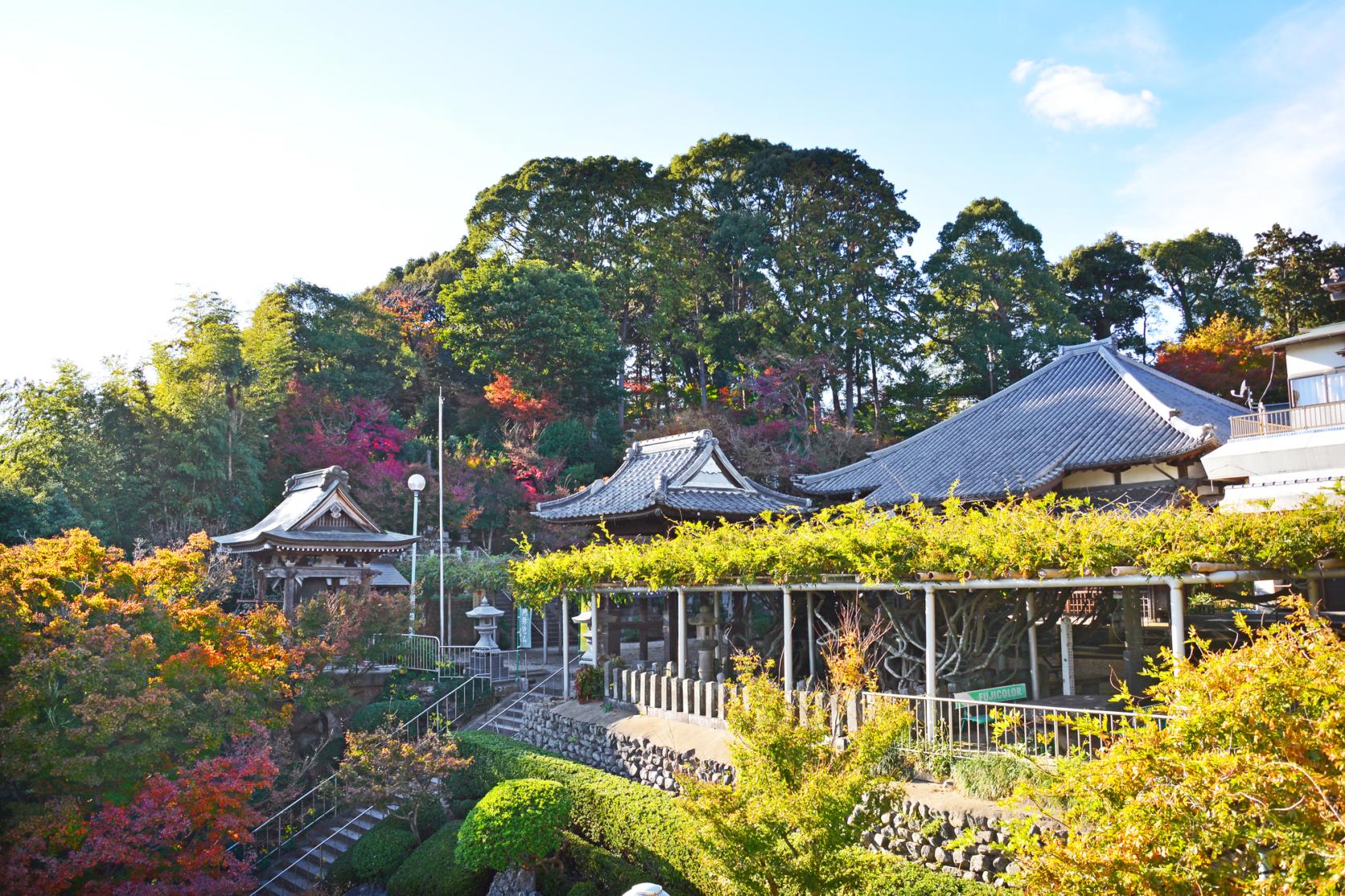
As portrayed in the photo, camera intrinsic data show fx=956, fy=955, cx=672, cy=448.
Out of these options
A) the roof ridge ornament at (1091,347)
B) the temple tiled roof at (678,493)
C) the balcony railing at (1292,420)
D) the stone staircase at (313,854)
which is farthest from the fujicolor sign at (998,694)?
the roof ridge ornament at (1091,347)

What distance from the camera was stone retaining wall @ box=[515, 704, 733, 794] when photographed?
1358 centimetres

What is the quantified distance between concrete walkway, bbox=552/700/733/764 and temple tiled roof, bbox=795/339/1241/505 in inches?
287

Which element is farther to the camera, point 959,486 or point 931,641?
point 959,486

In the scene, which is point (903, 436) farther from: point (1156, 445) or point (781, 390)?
point (1156, 445)

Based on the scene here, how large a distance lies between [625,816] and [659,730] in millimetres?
2791

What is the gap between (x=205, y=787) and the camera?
1281 cm

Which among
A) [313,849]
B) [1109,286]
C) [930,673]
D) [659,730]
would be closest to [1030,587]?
[930,673]

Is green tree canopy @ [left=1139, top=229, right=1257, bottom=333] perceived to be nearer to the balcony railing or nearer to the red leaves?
the balcony railing

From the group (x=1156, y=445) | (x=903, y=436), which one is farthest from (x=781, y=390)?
(x=1156, y=445)

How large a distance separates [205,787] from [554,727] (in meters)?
6.28

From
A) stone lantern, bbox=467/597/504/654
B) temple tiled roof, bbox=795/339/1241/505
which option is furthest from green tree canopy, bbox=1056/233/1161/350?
stone lantern, bbox=467/597/504/654

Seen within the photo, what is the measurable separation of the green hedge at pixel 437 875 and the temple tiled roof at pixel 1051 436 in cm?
1097

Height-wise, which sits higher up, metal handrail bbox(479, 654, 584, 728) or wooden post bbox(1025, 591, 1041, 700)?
wooden post bbox(1025, 591, 1041, 700)

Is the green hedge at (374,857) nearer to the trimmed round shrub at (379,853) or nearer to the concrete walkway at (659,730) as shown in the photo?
the trimmed round shrub at (379,853)
